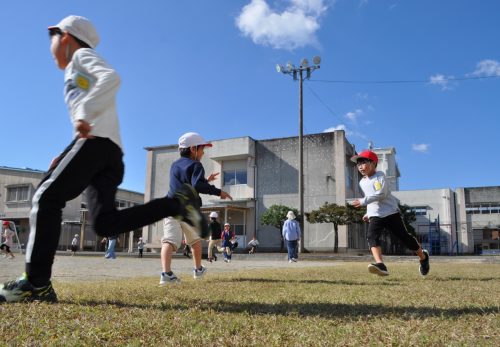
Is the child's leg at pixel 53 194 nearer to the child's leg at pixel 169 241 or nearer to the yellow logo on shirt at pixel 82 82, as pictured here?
the yellow logo on shirt at pixel 82 82

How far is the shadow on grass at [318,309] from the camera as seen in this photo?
8.61ft

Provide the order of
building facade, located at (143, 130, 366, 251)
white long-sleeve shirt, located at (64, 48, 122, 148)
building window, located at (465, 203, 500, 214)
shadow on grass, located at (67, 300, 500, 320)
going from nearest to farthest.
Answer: shadow on grass, located at (67, 300, 500, 320), white long-sleeve shirt, located at (64, 48, 122, 148), building facade, located at (143, 130, 366, 251), building window, located at (465, 203, 500, 214)

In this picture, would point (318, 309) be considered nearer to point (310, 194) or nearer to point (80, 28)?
point (80, 28)

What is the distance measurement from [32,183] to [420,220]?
1593 inches

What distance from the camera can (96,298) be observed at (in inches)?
128

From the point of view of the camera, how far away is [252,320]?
2.40m

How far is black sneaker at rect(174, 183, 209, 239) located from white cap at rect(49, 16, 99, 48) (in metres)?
1.38

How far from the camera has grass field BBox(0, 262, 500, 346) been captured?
194 centimetres

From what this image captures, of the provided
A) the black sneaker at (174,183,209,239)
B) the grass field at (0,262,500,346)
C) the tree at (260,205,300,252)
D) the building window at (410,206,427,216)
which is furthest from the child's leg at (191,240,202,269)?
the building window at (410,206,427,216)

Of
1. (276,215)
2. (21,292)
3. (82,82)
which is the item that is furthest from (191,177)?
(276,215)

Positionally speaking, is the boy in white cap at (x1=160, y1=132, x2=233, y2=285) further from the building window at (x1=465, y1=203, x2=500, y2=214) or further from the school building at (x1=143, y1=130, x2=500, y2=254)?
the building window at (x1=465, y1=203, x2=500, y2=214)

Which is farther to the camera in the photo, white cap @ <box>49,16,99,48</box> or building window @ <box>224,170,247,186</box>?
building window @ <box>224,170,247,186</box>

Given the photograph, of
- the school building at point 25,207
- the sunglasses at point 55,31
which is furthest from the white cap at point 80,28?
the school building at point 25,207

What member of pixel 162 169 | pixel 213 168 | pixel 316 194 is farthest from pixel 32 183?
pixel 316 194
